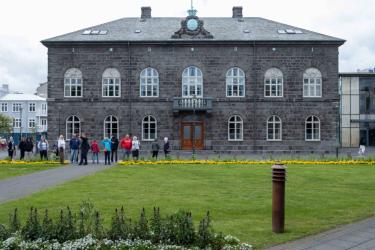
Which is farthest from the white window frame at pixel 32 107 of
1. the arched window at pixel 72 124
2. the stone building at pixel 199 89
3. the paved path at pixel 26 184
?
the paved path at pixel 26 184

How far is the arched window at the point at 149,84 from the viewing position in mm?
44969

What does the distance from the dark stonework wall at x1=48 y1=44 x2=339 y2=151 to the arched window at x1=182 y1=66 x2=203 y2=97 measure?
15.0 inches

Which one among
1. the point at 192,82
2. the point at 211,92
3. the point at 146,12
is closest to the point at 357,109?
the point at 211,92

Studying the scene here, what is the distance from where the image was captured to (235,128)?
147 ft

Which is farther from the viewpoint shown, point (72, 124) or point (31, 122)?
point (31, 122)

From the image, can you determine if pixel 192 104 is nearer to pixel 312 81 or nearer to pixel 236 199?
pixel 312 81

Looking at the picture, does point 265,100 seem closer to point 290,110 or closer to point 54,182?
point 290,110

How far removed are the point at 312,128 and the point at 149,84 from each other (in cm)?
1427

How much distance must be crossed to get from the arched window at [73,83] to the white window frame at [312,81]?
1903 centimetres

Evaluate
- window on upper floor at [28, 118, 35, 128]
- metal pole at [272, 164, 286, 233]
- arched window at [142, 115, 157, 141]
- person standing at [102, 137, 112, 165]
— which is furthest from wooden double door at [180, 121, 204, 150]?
window on upper floor at [28, 118, 35, 128]

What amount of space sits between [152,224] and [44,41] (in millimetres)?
39121

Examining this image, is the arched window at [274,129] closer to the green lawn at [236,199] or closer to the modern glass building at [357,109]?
the modern glass building at [357,109]

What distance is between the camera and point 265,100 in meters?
44.8

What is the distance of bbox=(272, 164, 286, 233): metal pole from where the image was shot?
30.4ft
